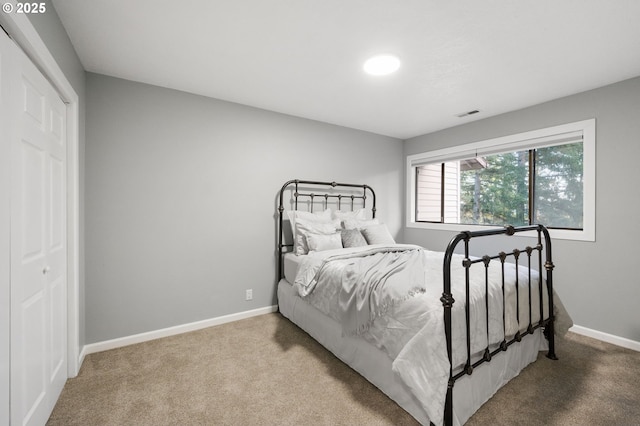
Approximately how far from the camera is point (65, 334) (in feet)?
6.70

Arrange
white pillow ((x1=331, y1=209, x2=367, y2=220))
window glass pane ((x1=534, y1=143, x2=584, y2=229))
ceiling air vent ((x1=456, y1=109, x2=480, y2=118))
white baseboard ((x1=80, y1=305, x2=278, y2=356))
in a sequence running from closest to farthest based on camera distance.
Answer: white baseboard ((x1=80, y1=305, x2=278, y2=356)), window glass pane ((x1=534, y1=143, x2=584, y2=229)), ceiling air vent ((x1=456, y1=109, x2=480, y2=118)), white pillow ((x1=331, y1=209, x2=367, y2=220))

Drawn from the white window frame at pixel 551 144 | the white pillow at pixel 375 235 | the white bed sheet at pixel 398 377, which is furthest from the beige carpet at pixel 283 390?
the white pillow at pixel 375 235

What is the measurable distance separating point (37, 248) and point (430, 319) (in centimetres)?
224

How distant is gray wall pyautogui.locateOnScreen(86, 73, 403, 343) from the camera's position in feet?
8.39

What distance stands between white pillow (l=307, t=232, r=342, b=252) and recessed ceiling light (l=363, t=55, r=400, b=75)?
1.73m

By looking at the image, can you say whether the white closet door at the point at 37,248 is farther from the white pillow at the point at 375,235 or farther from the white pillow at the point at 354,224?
the white pillow at the point at 375,235

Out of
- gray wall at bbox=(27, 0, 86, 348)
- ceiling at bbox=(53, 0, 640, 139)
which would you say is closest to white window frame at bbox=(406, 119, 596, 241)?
ceiling at bbox=(53, 0, 640, 139)

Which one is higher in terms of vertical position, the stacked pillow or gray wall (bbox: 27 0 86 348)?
gray wall (bbox: 27 0 86 348)

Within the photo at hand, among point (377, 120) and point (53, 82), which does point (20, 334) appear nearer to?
point (53, 82)

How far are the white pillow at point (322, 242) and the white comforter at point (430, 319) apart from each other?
560 millimetres

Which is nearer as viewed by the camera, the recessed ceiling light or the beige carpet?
the beige carpet

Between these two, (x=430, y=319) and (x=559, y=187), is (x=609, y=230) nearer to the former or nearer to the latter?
(x=559, y=187)

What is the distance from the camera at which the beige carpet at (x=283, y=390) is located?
1713 millimetres

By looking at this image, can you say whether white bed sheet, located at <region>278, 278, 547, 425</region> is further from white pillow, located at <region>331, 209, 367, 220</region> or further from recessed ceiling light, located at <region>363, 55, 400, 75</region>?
recessed ceiling light, located at <region>363, 55, 400, 75</region>
